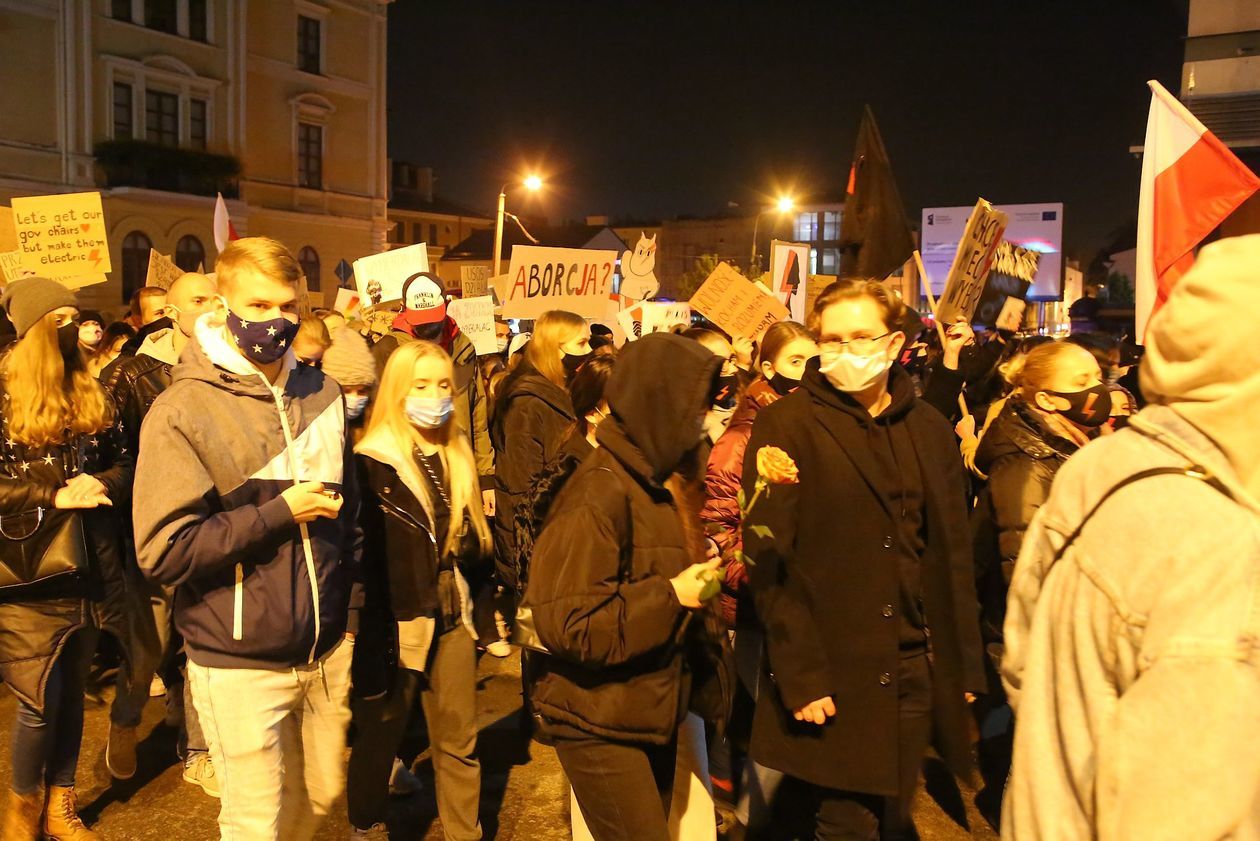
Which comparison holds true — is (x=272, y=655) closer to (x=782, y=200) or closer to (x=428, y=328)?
(x=428, y=328)

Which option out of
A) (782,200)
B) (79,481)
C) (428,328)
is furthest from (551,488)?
(782,200)

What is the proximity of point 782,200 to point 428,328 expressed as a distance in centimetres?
3887

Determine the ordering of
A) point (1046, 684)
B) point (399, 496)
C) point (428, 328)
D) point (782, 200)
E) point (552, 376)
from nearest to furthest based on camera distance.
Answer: point (1046, 684)
point (399, 496)
point (552, 376)
point (428, 328)
point (782, 200)

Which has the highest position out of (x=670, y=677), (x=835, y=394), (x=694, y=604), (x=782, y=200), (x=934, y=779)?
(x=782, y=200)

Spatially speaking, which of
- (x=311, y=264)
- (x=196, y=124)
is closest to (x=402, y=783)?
(x=196, y=124)

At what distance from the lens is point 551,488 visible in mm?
3719

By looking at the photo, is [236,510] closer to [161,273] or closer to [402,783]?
[402,783]

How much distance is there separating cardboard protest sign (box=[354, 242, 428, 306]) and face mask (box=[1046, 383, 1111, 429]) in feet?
19.6

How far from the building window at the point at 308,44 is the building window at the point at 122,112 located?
21.2 ft

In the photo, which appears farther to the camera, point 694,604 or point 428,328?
point 428,328

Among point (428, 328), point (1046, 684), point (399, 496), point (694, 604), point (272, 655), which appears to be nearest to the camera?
point (1046, 684)

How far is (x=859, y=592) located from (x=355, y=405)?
2.40 meters

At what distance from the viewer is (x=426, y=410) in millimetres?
4238

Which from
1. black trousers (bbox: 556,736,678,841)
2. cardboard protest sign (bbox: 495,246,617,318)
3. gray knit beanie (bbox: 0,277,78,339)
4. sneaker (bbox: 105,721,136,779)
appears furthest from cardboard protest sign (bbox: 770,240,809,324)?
black trousers (bbox: 556,736,678,841)
